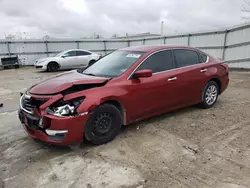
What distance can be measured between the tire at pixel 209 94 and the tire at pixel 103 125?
241 centimetres

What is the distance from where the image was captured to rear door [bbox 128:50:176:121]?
406 cm

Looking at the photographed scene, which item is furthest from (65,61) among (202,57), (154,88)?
(154,88)

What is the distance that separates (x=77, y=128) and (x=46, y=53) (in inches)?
700

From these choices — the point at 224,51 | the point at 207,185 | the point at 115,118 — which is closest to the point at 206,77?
the point at 115,118

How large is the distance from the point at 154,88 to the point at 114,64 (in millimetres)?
907

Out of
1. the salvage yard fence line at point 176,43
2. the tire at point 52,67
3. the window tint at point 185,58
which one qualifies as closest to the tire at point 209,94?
the window tint at point 185,58

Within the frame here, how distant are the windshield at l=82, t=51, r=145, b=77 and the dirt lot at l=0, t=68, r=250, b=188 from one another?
3.69ft

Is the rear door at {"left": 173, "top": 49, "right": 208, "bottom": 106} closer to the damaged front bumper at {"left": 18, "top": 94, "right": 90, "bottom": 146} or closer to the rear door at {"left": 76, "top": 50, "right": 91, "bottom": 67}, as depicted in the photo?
the damaged front bumper at {"left": 18, "top": 94, "right": 90, "bottom": 146}

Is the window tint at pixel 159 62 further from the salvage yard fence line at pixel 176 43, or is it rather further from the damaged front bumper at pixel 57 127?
the salvage yard fence line at pixel 176 43

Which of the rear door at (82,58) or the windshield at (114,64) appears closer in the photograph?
the windshield at (114,64)

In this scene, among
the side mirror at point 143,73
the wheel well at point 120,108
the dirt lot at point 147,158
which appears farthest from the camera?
the side mirror at point 143,73

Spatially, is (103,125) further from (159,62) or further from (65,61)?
(65,61)

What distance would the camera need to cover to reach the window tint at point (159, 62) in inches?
171

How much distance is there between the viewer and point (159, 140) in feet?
12.8
